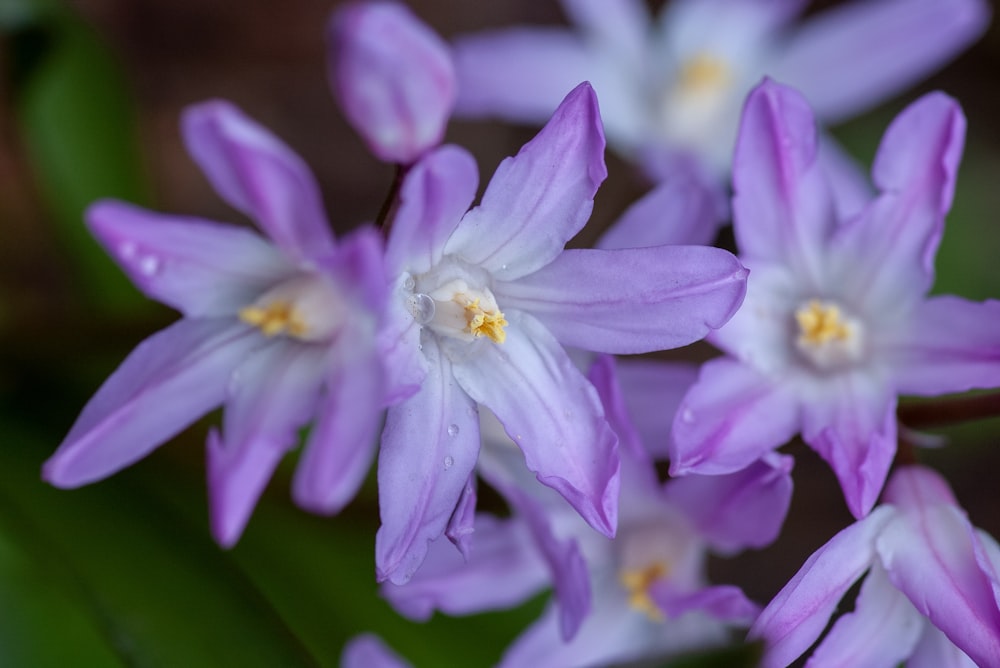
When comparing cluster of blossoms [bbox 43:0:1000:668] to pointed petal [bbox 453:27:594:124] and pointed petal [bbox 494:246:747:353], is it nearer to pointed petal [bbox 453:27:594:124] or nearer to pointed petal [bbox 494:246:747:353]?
pointed petal [bbox 494:246:747:353]

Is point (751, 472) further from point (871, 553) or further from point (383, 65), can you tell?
point (383, 65)

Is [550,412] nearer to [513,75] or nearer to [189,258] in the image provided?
[189,258]

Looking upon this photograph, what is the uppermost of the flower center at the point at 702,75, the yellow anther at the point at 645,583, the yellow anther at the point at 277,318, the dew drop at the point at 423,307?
the yellow anther at the point at 277,318

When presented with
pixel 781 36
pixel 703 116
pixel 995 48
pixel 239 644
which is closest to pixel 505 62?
pixel 703 116

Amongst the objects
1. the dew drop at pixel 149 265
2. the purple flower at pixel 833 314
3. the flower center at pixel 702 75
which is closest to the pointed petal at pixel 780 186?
the purple flower at pixel 833 314

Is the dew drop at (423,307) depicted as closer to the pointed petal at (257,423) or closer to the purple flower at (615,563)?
the pointed petal at (257,423)

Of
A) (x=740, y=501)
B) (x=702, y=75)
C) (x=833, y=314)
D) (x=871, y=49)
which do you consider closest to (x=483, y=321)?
(x=740, y=501)

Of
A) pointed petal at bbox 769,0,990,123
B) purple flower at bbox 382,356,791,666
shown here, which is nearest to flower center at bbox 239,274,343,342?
purple flower at bbox 382,356,791,666
